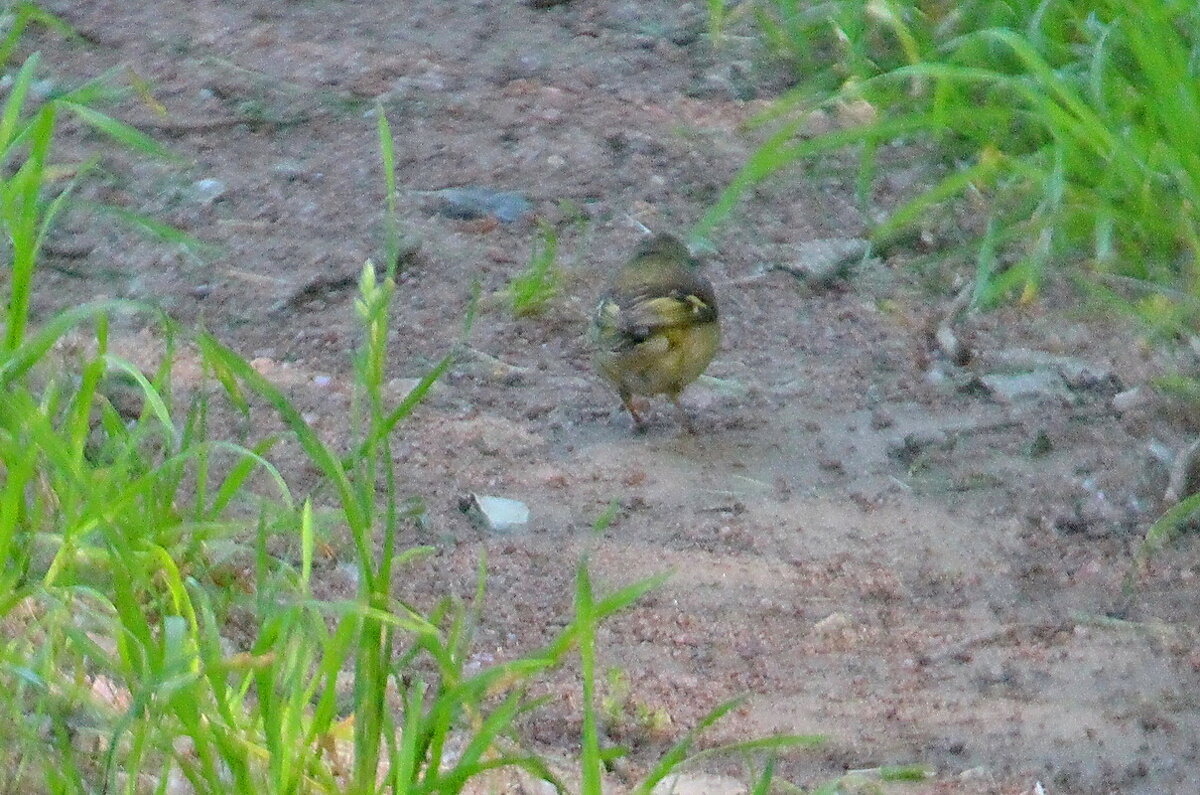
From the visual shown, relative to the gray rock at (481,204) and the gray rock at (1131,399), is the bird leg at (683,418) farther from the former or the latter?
the gray rock at (1131,399)

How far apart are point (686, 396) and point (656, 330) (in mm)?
493

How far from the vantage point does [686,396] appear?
563 centimetres

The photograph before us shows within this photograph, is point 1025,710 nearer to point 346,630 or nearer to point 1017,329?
point 346,630

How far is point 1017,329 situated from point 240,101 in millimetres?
3082

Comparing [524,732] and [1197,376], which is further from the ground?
[524,732]

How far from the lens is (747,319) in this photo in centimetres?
573

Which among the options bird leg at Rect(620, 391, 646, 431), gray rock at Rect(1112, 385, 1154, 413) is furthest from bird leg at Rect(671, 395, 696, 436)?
gray rock at Rect(1112, 385, 1154, 413)

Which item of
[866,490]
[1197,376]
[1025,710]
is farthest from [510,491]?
[1197,376]

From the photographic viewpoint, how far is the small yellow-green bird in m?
5.20

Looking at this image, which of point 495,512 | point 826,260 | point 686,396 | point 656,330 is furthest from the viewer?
point 826,260

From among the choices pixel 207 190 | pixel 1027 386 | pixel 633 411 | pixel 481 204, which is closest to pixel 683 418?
pixel 633 411

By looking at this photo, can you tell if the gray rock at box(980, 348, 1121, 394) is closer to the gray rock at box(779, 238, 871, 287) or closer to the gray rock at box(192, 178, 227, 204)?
the gray rock at box(779, 238, 871, 287)

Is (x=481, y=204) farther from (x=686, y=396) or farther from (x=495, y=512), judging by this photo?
(x=495, y=512)

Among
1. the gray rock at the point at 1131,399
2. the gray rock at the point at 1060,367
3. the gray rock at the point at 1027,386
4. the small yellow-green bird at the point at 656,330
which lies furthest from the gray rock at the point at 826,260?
the gray rock at the point at 1131,399
